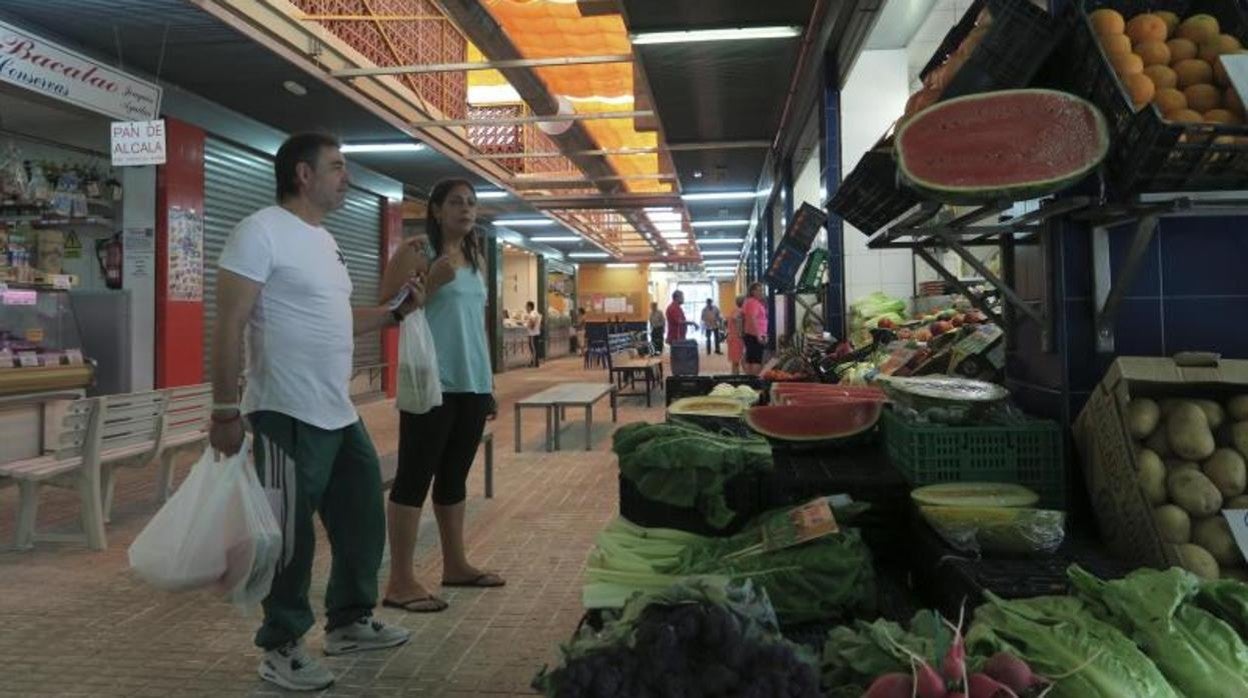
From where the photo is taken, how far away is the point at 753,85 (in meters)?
8.26

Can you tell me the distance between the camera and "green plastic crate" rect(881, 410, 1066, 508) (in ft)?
6.89

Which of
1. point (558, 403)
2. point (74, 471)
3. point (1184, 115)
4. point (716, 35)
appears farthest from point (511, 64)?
point (1184, 115)

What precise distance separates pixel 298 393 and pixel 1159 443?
7.92ft

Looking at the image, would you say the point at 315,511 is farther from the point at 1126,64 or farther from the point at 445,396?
the point at 1126,64

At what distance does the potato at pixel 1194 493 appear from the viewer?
1748 millimetres

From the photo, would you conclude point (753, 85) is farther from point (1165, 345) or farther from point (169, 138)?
point (1165, 345)

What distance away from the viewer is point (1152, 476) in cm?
181

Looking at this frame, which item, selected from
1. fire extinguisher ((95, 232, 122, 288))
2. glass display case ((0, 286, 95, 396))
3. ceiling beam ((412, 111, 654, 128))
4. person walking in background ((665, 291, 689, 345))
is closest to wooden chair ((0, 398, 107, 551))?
glass display case ((0, 286, 95, 396))

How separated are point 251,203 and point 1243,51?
912 cm

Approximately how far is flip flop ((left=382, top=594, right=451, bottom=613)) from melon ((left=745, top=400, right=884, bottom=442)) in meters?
1.58

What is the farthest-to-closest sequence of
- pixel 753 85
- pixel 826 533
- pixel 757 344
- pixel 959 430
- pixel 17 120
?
1. pixel 757 344
2. pixel 753 85
3. pixel 17 120
4. pixel 959 430
5. pixel 826 533

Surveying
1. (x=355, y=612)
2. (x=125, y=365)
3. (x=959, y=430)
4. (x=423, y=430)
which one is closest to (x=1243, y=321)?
(x=959, y=430)

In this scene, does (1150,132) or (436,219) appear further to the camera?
(436,219)

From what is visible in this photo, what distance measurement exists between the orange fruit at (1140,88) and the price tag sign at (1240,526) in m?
0.97
